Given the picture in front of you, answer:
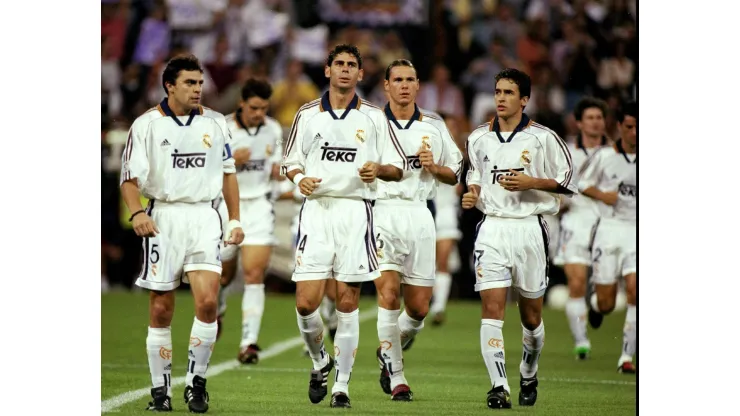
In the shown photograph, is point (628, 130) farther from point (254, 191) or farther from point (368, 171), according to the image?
point (368, 171)

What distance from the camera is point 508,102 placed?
304 inches

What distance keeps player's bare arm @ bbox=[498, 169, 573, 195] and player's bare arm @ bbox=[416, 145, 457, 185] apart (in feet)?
1.50

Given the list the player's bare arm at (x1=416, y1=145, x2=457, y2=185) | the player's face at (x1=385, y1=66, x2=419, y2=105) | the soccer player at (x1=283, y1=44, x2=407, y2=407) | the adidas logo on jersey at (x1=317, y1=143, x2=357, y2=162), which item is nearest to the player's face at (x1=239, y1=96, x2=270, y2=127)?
the player's face at (x1=385, y1=66, x2=419, y2=105)

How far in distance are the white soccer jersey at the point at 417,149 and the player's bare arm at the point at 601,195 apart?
186 cm

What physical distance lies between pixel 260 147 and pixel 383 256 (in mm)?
2404

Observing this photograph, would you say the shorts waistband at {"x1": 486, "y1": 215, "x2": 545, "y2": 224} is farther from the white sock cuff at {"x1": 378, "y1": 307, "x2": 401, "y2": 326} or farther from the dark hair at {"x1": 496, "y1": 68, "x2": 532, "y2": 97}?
the white sock cuff at {"x1": 378, "y1": 307, "x2": 401, "y2": 326}

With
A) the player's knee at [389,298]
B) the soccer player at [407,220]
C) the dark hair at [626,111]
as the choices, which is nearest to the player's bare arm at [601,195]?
the dark hair at [626,111]

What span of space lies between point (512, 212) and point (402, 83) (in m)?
1.02

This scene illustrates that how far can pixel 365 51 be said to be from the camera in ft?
42.3

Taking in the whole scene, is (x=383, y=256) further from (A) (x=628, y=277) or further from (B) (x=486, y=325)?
(A) (x=628, y=277)

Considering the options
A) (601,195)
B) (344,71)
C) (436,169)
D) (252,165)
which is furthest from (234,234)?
(601,195)

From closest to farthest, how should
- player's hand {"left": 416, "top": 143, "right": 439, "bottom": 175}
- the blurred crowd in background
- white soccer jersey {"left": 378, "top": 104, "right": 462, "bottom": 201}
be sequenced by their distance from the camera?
player's hand {"left": 416, "top": 143, "right": 439, "bottom": 175}, white soccer jersey {"left": 378, "top": 104, "right": 462, "bottom": 201}, the blurred crowd in background

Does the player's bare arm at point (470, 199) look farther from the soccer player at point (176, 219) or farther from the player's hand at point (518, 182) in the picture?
the soccer player at point (176, 219)

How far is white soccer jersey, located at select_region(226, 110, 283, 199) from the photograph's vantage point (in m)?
10.3
